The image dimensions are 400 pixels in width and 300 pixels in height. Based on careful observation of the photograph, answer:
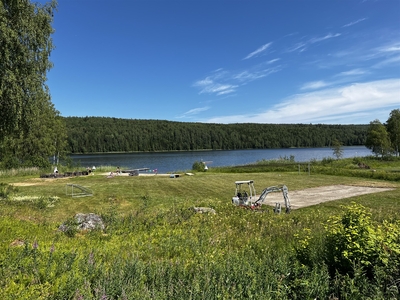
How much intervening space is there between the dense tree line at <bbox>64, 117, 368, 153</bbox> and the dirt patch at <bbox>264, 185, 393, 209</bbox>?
10534cm

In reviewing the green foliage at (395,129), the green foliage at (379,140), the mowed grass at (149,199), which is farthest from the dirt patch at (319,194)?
the green foliage at (395,129)

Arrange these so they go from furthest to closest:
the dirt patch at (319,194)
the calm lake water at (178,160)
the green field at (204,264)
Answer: the calm lake water at (178,160) → the dirt patch at (319,194) → the green field at (204,264)

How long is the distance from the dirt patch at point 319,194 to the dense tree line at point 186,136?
346ft

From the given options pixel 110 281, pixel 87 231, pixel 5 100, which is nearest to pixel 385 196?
pixel 87 231

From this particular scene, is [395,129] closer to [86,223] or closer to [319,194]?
[319,194]

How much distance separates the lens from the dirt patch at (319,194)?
14.4 m

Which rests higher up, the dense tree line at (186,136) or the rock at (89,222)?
the dense tree line at (186,136)

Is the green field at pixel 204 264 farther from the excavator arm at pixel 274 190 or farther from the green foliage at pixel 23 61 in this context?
the green foliage at pixel 23 61

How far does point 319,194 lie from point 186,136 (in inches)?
4684

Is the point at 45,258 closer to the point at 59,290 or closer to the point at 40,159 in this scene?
the point at 59,290

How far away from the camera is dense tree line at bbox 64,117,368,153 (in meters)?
117

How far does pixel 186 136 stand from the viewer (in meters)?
135

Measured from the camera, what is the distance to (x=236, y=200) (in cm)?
1222

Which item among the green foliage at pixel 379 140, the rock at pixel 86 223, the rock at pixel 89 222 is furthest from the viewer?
the green foliage at pixel 379 140
